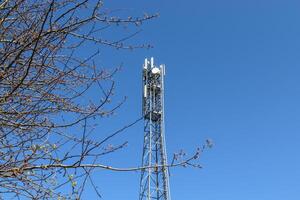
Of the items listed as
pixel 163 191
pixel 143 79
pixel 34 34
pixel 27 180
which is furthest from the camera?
pixel 143 79

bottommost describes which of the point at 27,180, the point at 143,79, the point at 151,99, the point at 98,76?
Answer: the point at 27,180

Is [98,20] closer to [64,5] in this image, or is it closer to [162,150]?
[64,5]

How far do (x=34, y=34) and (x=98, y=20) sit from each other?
486mm

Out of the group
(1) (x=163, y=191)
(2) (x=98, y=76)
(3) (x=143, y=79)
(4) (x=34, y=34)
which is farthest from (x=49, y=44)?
(3) (x=143, y=79)

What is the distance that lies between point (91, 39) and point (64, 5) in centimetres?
29

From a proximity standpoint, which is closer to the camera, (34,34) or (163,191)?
(34,34)

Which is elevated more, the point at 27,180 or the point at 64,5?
the point at 64,5

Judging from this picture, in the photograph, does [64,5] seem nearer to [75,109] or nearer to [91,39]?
[91,39]

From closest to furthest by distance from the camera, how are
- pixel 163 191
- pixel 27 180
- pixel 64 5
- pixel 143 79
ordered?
pixel 27 180
pixel 64 5
pixel 163 191
pixel 143 79

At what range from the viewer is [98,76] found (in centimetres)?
370

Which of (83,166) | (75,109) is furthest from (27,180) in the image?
(75,109)

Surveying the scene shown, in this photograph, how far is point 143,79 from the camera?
28.3 metres

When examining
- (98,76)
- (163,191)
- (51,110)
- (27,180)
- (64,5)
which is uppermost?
(163,191)

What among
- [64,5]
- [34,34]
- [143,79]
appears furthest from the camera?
[143,79]
